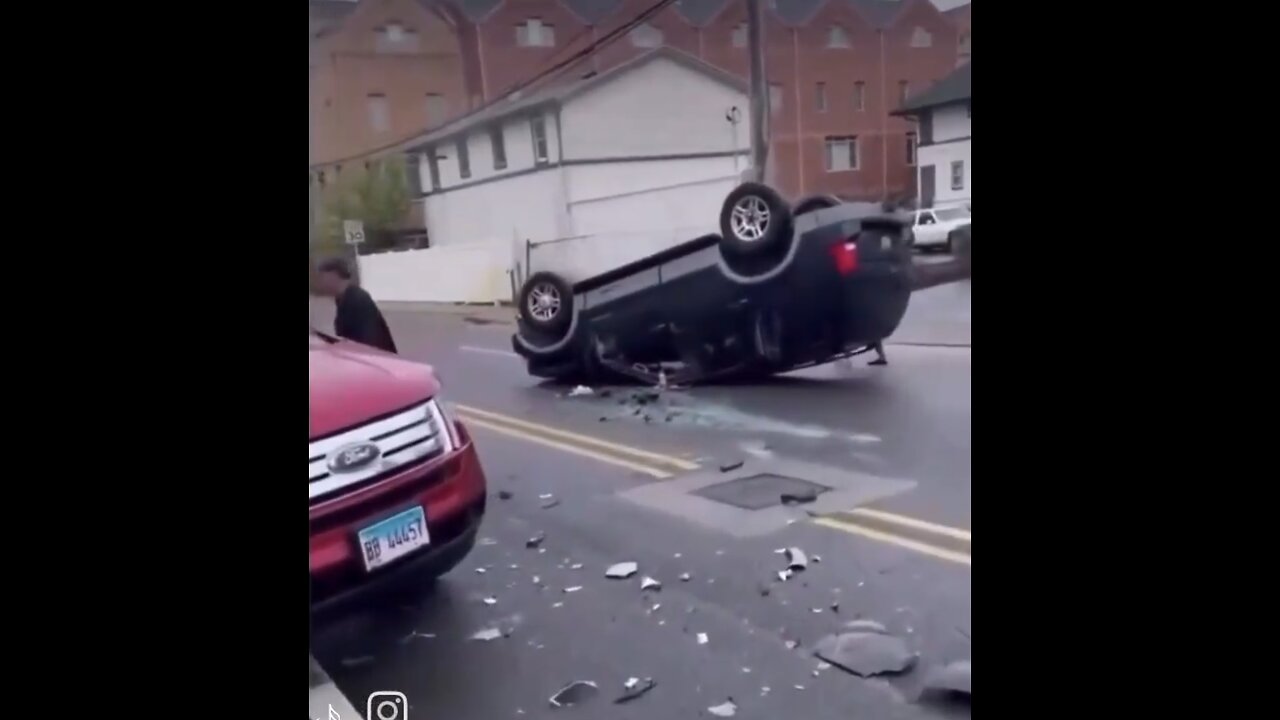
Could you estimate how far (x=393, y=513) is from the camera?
6.40 feet

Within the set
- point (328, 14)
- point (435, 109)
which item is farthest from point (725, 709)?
point (328, 14)

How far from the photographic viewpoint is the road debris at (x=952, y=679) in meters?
1.85

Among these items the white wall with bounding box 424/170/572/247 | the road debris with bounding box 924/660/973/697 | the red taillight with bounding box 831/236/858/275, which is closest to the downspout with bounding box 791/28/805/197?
the red taillight with bounding box 831/236/858/275

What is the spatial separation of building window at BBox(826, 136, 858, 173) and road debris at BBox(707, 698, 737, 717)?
3.30 feet

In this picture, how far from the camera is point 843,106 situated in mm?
1912

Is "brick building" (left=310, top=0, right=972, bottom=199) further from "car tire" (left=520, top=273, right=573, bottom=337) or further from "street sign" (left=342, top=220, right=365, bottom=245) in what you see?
"car tire" (left=520, top=273, right=573, bottom=337)

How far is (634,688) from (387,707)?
496mm

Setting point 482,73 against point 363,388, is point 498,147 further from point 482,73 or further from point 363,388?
point 363,388

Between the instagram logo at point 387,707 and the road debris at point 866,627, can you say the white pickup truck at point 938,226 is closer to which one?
the road debris at point 866,627

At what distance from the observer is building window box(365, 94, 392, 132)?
1928 mm

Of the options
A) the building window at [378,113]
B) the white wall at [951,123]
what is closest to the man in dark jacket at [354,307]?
the building window at [378,113]
